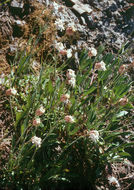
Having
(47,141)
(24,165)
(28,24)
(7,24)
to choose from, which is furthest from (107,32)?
(24,165)

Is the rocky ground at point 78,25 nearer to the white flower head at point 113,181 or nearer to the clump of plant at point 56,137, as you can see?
the white flower head at point 113,181

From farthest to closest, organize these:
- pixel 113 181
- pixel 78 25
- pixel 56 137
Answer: pixel 78 25 → pixel 113 181 → pixel 56 137

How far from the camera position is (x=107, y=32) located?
3.16 metres

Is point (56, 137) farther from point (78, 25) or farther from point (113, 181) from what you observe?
point (78, 25)

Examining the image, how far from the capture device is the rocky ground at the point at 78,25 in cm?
212

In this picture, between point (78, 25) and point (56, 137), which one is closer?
point (56, 137)

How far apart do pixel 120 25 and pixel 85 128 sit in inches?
77.7

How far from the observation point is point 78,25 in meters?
2.93

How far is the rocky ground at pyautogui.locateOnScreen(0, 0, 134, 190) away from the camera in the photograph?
83.6 inches

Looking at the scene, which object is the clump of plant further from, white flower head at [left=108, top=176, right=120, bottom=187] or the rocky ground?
the rocky ground

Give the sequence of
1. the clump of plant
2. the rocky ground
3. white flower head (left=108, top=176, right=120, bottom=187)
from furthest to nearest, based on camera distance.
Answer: the rocky ground
white flower head (left=108, top=176, right=120, bottom=187)
the clump of plant

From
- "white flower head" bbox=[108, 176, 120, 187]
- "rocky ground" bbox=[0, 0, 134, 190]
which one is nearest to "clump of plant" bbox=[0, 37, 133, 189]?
"white flower head" bbox=[108, 176, 120, 187]

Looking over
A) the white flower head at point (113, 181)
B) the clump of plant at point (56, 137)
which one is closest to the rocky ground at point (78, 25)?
the white flower head at point (113, 181)

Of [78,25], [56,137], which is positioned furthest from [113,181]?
[78,25]
